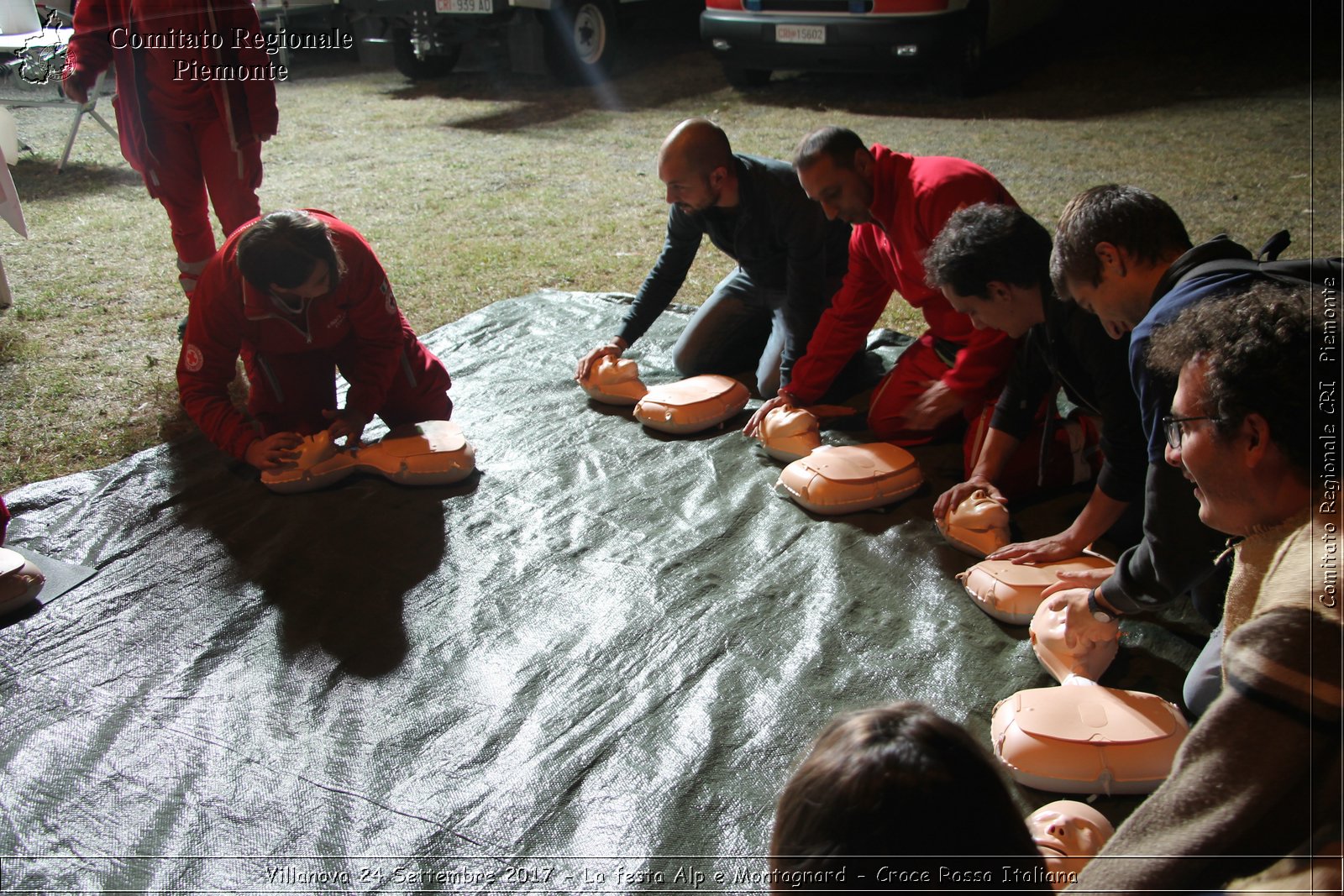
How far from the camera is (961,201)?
2.65m

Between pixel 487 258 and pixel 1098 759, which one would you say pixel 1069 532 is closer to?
pixel 1098 759

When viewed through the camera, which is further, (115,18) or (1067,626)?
(115,18)

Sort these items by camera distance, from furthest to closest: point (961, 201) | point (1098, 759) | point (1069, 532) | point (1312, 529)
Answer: point (961, 201) → point (1069, 532) → point (1098, 759) → point (1312, 529)

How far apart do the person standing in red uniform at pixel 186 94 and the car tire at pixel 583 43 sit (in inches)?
215

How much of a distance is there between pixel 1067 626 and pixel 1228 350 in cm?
88

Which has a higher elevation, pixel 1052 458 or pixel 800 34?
pixel 800 34

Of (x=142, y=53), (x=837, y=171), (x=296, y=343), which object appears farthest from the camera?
(x=142, y=53)

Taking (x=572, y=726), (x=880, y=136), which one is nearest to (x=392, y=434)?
(x=572, y=726)

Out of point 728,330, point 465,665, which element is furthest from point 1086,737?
point 728,330

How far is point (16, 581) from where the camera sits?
7.63 ft

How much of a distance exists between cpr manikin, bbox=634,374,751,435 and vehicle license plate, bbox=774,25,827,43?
4866mm

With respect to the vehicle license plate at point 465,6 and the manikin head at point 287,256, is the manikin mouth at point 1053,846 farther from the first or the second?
the vehicle license plate at point 465,6

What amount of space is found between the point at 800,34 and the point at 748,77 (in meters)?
1.07

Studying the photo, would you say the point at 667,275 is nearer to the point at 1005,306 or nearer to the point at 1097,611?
the point at 1005,306
